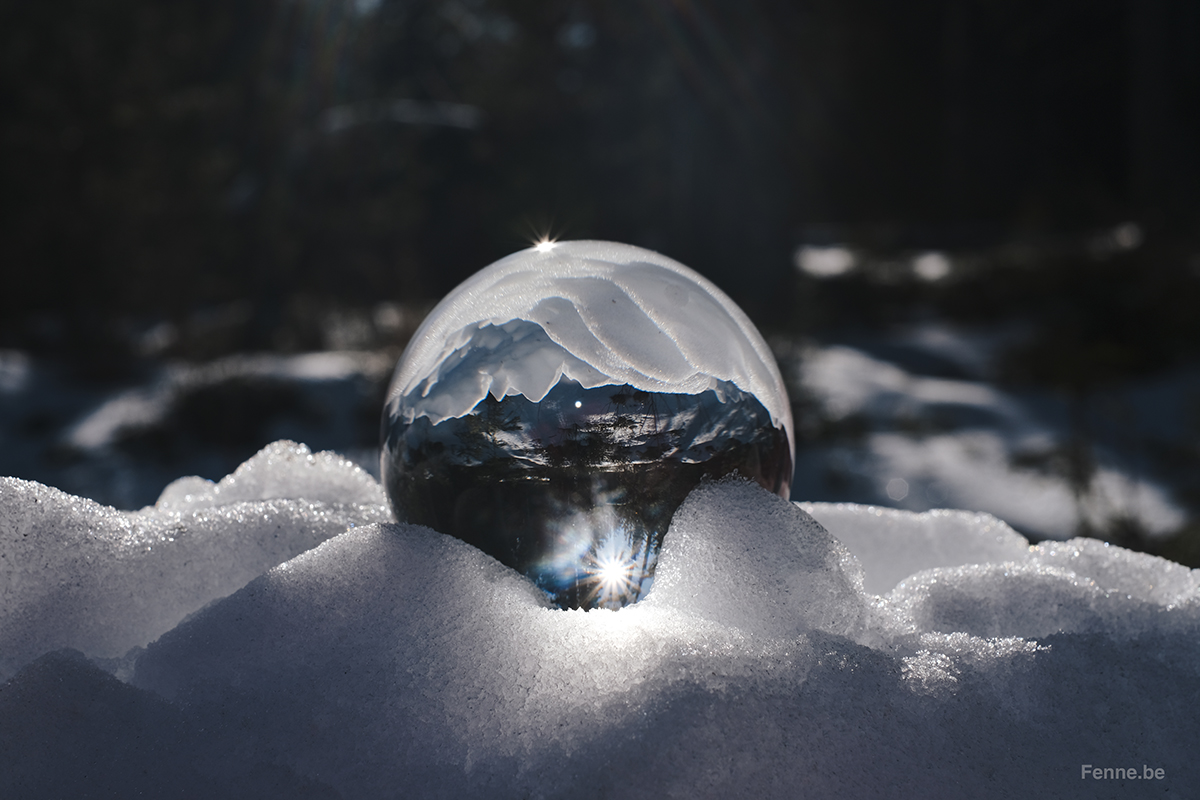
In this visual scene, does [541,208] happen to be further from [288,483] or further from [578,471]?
[578,471]

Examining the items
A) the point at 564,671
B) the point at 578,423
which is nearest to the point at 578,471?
the point at 578,423

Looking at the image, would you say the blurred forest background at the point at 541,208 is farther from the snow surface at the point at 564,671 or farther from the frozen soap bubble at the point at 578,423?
the frozen soap bubble at the point at 578,423

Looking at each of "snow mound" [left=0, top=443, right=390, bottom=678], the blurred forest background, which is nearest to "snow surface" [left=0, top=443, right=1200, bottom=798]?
"snow mound" [left=0, top=443, right=390, bottom=678]

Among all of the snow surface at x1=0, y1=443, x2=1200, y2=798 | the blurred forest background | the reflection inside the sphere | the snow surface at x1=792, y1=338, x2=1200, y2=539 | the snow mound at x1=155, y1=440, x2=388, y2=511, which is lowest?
the snow surface at x1=0, y1=443, x2=1200, y2=798

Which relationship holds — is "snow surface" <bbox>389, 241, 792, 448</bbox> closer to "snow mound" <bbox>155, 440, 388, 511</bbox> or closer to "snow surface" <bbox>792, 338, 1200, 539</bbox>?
"snow mound" <bbox>155, 440, 388, 511</bbox>

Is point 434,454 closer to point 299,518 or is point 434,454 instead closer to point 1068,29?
point 299,518

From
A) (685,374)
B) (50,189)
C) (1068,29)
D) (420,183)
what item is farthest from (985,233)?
(685,374)
